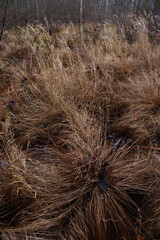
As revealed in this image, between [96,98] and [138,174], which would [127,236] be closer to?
[138,174]

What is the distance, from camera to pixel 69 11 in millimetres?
7992

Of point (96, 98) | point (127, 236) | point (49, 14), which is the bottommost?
point (127, 236)

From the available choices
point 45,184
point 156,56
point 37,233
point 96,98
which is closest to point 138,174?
point 45,184

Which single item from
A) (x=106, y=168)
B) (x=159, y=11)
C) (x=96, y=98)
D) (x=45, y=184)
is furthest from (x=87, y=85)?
(x=159, y=11)

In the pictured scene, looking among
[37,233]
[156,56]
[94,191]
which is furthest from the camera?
[156,56]

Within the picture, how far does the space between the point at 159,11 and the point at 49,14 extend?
4.52 meters

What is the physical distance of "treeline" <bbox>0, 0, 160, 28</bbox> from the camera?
22.4ft

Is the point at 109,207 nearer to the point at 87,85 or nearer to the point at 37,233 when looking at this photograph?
the point at 37,233

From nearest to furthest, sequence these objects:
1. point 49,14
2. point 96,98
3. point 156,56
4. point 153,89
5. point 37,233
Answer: point 37,233 → point 153,89 → point 96,98 → point 156,56 → point 49,14

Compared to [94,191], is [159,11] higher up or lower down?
higher up

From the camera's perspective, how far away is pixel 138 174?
145 cm

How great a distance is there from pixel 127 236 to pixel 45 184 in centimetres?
66

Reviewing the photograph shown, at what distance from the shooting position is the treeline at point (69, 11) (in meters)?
6.82

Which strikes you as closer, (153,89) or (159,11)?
(153,89)
